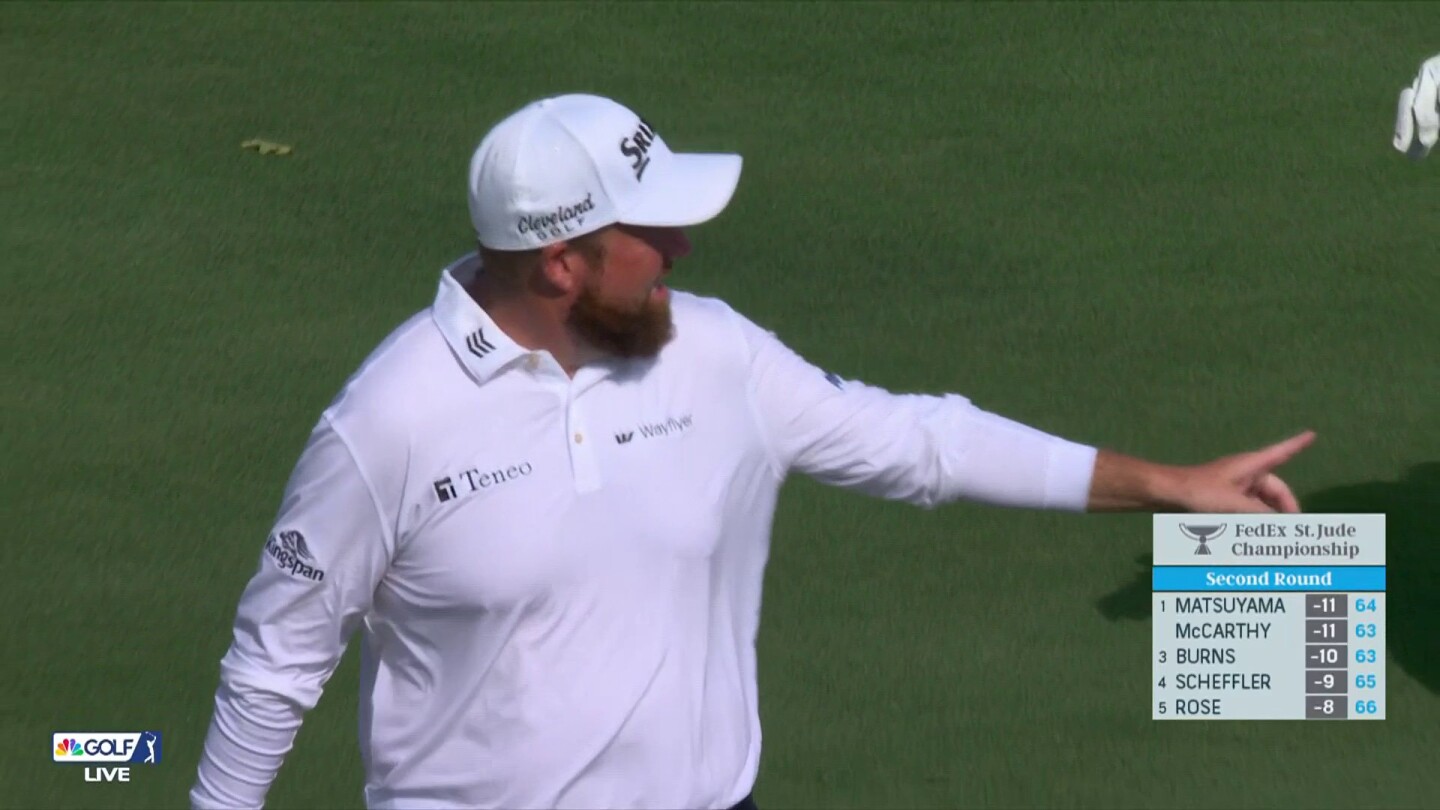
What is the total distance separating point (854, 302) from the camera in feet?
23.6

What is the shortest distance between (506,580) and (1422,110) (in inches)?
143

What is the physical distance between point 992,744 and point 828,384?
7.71 ft

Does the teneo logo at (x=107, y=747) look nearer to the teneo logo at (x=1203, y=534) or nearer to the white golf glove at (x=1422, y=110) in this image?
the teneo logo at (x=1203, y=534)

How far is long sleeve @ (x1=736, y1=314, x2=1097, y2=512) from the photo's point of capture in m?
3.53

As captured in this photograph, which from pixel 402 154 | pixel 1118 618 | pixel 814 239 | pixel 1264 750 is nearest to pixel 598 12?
pixel 402 154

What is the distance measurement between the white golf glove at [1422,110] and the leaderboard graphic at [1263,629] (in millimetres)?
1144

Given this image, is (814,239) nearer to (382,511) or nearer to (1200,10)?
(1200,10)

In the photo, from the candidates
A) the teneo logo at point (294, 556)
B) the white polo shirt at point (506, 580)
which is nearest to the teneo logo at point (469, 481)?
the white polo shirt at point (506, 580)

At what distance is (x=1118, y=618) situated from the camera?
599 centimetres

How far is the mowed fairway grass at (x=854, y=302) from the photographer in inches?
225

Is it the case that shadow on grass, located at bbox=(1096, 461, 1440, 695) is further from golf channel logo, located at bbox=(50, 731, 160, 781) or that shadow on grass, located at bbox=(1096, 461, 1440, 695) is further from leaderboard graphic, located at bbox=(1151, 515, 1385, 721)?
golf channel logo, located at bbox=(50, 731, 160, 781)

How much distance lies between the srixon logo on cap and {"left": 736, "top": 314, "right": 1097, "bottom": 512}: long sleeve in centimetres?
36

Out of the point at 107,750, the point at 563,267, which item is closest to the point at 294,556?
Result: the point at 563,267

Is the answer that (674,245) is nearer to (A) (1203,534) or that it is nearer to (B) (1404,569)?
(A) (1203,534)
